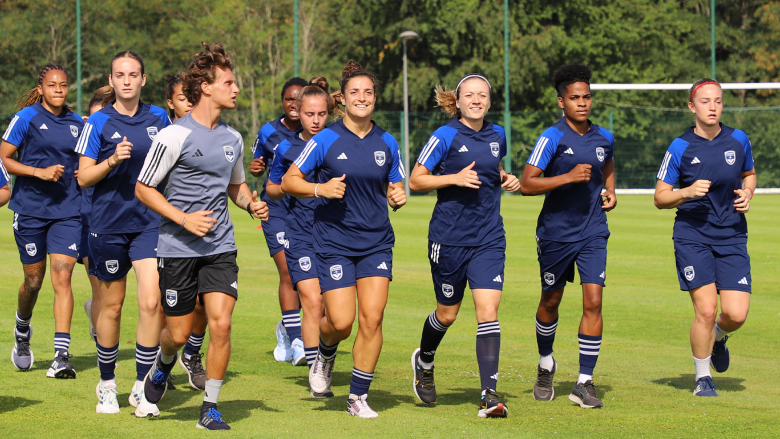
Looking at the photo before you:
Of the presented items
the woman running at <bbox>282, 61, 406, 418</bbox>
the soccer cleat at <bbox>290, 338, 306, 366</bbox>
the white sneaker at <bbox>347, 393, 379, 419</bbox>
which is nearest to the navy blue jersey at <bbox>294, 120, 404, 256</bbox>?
the woman running at <bbox>282, 61, 406, 418</bbox>

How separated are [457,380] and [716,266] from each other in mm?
2121

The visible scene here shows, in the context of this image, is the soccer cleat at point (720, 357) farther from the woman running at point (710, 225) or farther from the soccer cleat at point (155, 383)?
the soccer cleat at point (155, 383)

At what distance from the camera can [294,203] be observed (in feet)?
26.4

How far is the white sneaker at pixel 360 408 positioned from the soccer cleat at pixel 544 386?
1273mm

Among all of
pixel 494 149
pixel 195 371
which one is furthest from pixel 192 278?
pixel 494 149

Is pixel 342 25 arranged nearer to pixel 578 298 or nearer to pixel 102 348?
pixel 578 298

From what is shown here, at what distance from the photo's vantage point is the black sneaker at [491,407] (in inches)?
247

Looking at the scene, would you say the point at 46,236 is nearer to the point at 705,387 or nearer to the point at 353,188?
the point at 353,188

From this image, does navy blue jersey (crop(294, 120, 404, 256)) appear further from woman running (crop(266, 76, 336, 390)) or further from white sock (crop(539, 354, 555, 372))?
white sock (crop(539, 354, 555, 372))

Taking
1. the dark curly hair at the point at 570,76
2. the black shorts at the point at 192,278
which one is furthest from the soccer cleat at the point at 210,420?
the dark curly hair at the point at 570,76

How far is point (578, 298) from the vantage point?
40.1 ft

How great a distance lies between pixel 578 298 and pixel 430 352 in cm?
552

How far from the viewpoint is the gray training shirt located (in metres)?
5.96

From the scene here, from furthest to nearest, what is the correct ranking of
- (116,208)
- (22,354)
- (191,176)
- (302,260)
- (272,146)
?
(272,146), (22,354), (302,260), (116,208), (191,176)
